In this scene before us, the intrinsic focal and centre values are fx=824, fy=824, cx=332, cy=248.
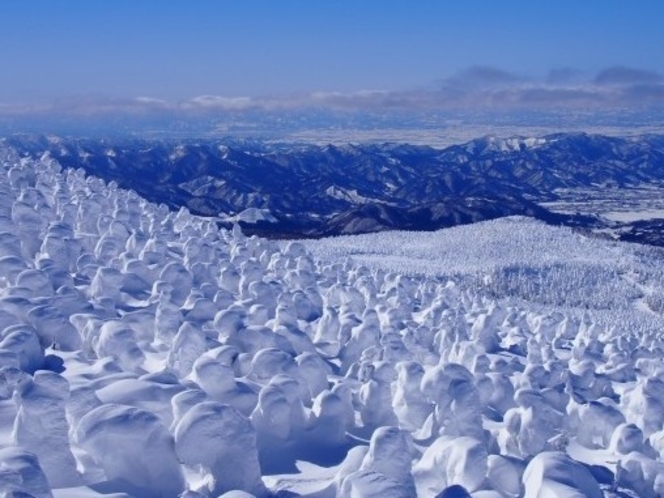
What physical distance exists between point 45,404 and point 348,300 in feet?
54.9

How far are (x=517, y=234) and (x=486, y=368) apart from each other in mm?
55732

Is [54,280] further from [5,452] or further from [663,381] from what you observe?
[663,381]

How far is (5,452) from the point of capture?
7.15 meters

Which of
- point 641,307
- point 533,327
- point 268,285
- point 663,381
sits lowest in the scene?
point 641,307

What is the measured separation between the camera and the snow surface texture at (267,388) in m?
8.22

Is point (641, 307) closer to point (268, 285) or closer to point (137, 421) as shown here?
point (268, 285)

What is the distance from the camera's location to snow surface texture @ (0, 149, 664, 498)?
8219mm

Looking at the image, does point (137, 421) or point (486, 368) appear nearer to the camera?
point (137, 421)

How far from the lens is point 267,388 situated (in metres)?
10.3

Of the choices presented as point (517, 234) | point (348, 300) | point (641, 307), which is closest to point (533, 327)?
point (348, 300)

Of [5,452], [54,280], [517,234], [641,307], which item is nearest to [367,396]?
[5,452]

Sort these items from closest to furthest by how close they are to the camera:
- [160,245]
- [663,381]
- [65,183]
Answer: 1. [663,381]
2. [160,245]
3. [65,183]

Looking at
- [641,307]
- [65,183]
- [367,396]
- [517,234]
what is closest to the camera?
[367,396]

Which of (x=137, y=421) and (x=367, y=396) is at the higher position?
(x=137, y=421)
